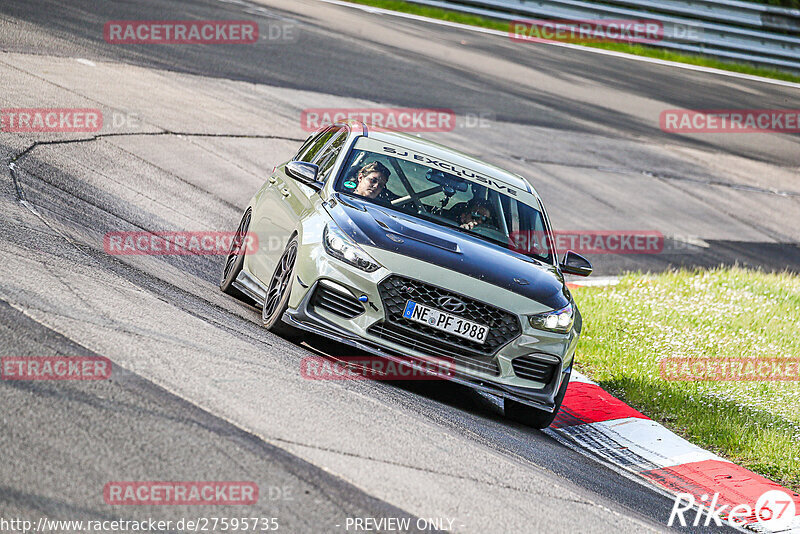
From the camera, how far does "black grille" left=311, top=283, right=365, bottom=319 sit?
23.4 ft

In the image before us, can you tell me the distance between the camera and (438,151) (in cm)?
905

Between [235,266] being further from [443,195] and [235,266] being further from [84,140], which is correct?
[84,140]

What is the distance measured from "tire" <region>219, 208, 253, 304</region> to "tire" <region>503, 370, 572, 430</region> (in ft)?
8.58

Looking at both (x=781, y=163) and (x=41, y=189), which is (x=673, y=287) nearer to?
(x=41, y=189)

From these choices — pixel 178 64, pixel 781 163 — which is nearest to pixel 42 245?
pixel 178 64

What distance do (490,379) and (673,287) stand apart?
6513 mm

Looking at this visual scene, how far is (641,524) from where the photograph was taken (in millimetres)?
5805

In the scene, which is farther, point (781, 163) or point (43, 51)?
point (781, 163)

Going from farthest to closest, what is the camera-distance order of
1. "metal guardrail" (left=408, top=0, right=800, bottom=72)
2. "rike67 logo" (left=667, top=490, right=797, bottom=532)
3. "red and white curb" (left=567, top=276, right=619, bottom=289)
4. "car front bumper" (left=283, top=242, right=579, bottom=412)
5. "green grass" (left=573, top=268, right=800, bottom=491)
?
1. "metal guardrail" (left=408, top=0, right=800, bottom=72)
2. "red and white curb" (left=567, top=276, right=619, bottom=289)
3. "green grass" (left=573, top=268, right=800, bottom=491)
4. "car front bumper" (left=283, top=242, right=579, bottom=412)
5. "rike67 logo" (left=667, top=490, right=797, bottom=532)

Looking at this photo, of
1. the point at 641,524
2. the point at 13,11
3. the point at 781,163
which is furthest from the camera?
the point at 781,163

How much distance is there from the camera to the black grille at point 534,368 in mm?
7406

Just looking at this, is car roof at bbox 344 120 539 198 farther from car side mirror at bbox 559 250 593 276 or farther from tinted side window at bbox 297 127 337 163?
car side mirror at bbox 559 250 593 276

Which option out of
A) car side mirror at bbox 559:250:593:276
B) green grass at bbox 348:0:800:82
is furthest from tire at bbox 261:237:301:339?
green grass at bbox 348:0:800:82

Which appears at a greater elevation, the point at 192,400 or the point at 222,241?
the point at 192,400
